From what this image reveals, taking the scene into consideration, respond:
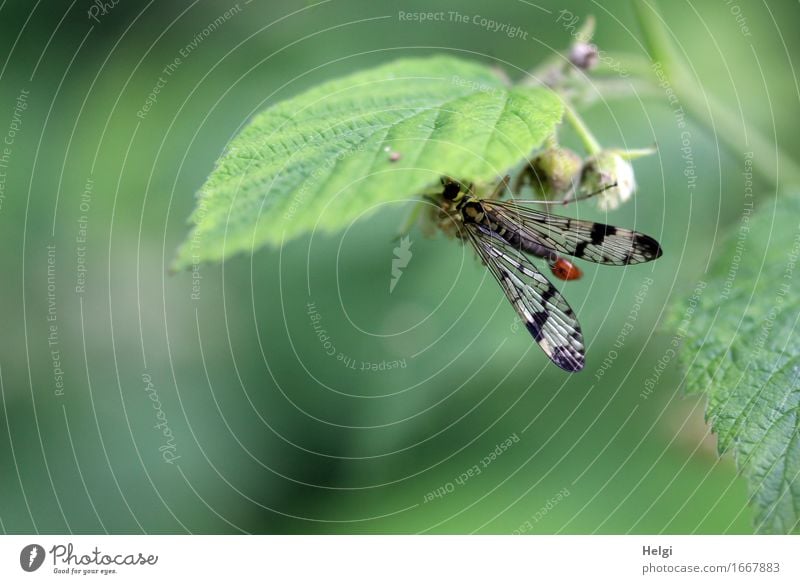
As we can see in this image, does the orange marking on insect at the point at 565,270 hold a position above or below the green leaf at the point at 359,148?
below

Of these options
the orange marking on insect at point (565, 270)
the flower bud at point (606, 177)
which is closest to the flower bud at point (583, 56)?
the flower bud at point (606, 177)

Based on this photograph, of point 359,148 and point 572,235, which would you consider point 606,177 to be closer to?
point 572,235

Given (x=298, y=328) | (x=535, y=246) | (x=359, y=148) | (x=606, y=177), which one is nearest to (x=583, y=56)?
(x=606, y=177)

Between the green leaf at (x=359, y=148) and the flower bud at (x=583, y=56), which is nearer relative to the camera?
the green leaf at (x=359, y=148)

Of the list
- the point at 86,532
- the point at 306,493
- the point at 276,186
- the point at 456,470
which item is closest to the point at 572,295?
the point at 456,470

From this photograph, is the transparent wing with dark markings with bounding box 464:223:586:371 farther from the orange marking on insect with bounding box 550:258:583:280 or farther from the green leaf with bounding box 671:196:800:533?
the green leaf with bounding box 671:196:800:533

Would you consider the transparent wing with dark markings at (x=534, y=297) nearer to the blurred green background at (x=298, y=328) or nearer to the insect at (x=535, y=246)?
the insect at (x=535, y=246)

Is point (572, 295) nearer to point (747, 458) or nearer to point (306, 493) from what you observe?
point (747, 458)
